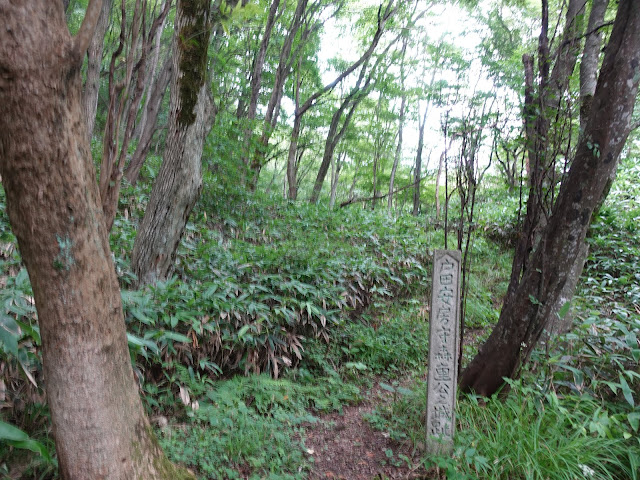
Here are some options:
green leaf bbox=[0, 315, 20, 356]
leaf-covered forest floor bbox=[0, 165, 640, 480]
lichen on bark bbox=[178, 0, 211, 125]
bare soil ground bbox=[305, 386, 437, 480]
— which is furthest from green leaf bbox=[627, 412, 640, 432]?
lichen on bark bbox=[178, 0, 211, 125]

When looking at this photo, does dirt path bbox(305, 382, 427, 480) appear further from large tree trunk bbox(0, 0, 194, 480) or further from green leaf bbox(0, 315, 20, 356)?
green leaf bbox(0, 315, 20, 356)

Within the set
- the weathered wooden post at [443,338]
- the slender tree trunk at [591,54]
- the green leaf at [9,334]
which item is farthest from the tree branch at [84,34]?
the slender tree trunk at [591,54]

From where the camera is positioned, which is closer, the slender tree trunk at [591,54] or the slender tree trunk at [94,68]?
the slender tree trunk at [591,54]

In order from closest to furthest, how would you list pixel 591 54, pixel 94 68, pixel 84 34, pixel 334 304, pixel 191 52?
pixel 84 34 < pixel 191 52 < pixel 334 304 < pixel 591 54 < pixel 94 68

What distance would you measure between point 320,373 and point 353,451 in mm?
1314

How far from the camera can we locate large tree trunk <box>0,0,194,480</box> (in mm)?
1486

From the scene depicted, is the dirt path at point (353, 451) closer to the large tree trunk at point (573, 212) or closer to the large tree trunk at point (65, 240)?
the large tree trunk at point (573, 212)

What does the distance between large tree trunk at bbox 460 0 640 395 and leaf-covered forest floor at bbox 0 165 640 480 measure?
31cm

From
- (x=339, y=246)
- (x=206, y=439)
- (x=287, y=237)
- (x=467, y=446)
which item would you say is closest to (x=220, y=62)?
(x=287, y=237)

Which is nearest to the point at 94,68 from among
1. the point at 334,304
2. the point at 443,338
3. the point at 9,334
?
the point at 334,304

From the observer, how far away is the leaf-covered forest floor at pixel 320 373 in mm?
2650

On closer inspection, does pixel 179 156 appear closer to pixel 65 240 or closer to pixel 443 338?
pixel 65 240

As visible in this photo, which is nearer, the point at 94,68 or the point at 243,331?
the point at 243,331

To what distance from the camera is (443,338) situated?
10.1ft
